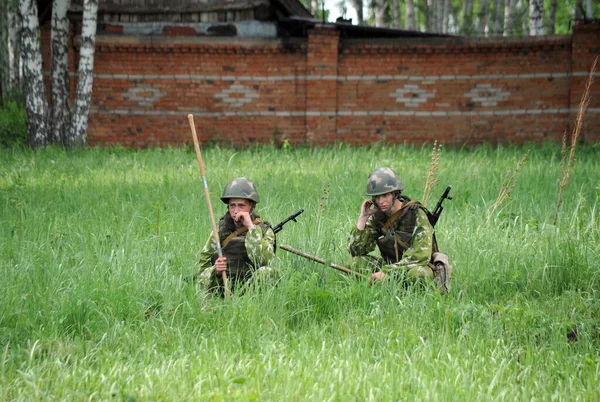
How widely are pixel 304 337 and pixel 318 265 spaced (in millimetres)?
→ 1522

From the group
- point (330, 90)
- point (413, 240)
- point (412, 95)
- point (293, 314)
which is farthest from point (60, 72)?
point (293, 314)

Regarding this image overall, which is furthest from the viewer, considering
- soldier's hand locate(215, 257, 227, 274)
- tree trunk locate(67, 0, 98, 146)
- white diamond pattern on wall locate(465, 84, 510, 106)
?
white diamond pattern on wall locate(465, 84, 510, 106)

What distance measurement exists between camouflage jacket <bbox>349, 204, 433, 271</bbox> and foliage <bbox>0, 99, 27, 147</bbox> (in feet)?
33.9

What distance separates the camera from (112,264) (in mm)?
6812

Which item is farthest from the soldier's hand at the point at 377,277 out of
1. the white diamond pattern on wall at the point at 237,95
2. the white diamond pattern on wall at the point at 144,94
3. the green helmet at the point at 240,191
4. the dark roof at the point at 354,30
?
the white diamond pattern on wall at the point at 144,94

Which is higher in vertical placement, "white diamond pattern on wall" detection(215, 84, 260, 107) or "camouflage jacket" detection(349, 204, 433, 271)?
"white diamond pattern on wall" detection(215, 84, 260, 107)

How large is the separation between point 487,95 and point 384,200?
11323 mm

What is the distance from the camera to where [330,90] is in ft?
57.6

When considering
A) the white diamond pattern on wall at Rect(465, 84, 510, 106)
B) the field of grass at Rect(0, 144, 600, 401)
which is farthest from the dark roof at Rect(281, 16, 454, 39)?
the field of grass at Rect(0, 144, 600, 401)

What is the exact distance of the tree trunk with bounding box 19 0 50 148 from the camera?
15.7 meters

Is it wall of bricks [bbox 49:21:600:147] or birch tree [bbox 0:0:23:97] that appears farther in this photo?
birch tree [bbox 0:0:23:97]

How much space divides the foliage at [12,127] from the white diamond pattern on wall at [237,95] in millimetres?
3685

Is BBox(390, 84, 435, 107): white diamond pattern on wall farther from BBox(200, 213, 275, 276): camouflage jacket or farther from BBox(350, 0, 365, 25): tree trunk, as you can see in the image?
BBox(200, 213, 275, 276): camouflage jacket

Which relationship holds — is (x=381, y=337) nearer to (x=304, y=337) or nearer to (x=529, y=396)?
(x=304, y=337)
